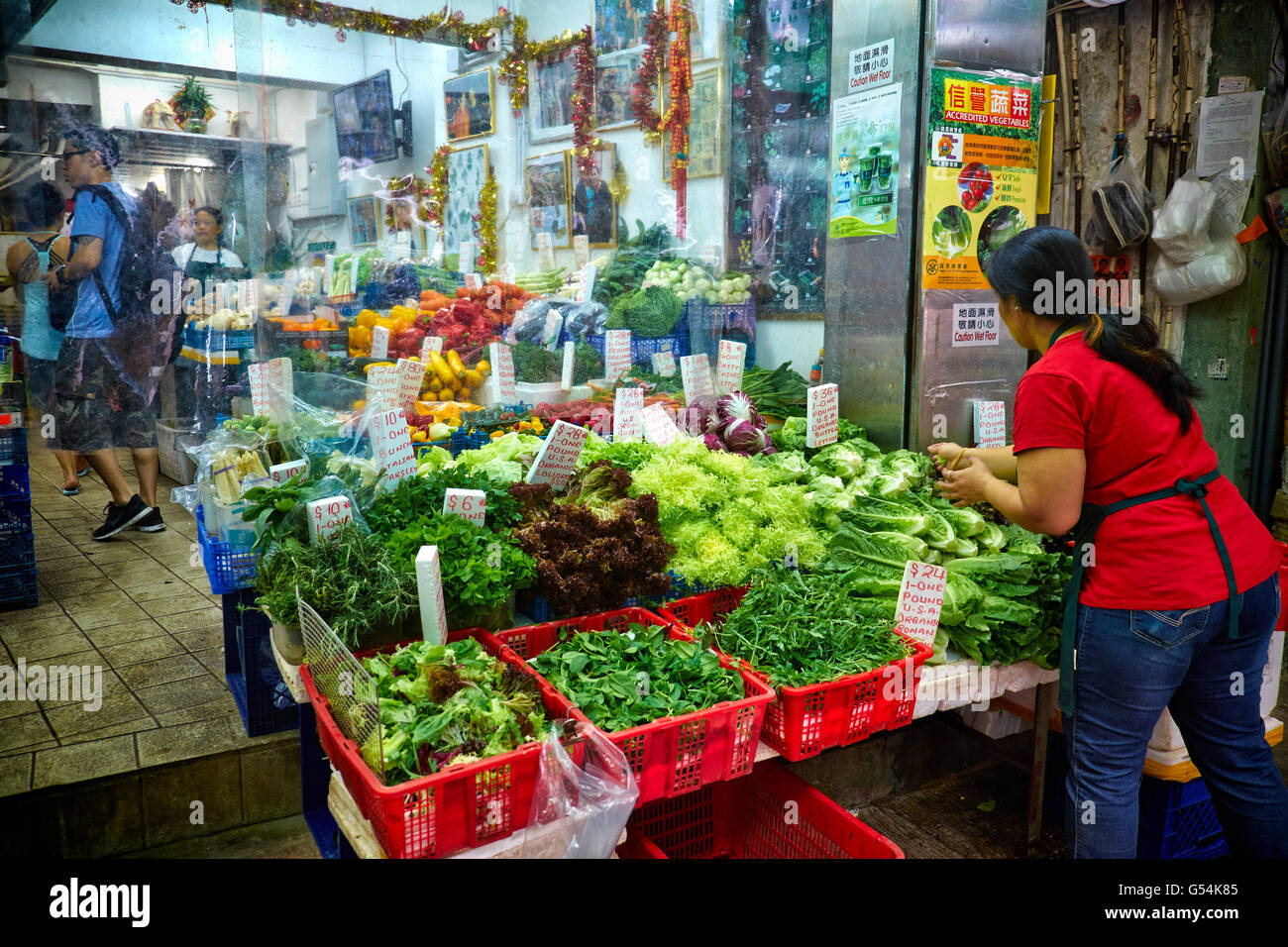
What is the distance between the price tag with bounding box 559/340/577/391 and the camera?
5094 millimetres

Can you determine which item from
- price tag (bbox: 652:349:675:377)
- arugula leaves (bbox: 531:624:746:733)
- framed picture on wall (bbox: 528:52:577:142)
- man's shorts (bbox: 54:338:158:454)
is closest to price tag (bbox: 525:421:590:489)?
arugula leaves (bbox: 531:624:746:733)

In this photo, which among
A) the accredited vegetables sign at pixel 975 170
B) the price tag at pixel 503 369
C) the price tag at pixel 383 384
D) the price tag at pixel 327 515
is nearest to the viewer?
the price tag at pixel 327 515

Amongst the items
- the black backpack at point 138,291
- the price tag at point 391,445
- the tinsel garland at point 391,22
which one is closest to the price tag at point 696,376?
the price tag at point 391,445

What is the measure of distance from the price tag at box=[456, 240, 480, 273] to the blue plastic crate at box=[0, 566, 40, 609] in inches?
120

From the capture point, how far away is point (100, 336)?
5.61 m

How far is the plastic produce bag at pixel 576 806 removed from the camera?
6.36 ft

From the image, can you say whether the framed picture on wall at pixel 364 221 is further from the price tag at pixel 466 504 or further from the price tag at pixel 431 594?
the price tag at pixel 431 594

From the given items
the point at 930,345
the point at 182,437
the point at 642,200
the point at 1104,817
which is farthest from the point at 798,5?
the point at 182,437

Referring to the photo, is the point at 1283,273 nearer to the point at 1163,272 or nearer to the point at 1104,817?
the point at 1163,272

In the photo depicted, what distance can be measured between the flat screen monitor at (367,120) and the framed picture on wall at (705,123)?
5.81 feet

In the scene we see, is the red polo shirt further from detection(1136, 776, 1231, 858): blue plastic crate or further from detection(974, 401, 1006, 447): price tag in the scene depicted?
detection(974, 401, 1006, 447): price tag

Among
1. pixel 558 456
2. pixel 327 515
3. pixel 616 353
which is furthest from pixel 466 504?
pixel 616 353

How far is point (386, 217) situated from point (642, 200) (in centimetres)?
168

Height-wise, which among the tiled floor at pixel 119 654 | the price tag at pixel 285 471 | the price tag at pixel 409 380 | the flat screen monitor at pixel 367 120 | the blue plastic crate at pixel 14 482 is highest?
the flat screen monitor at pixel 367 120
